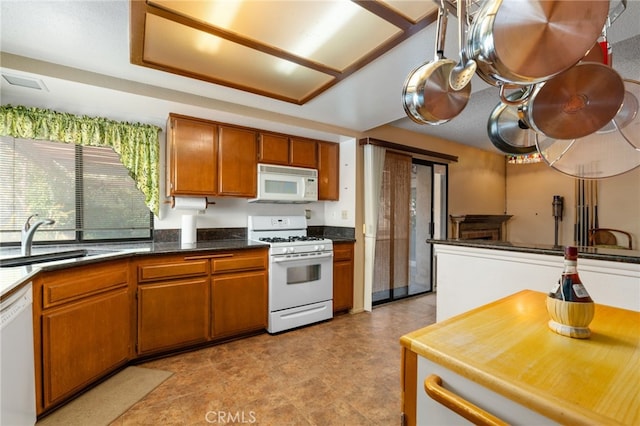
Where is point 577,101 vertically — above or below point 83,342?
A: above

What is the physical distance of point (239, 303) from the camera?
271 centimetres

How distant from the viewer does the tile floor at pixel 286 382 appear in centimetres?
171

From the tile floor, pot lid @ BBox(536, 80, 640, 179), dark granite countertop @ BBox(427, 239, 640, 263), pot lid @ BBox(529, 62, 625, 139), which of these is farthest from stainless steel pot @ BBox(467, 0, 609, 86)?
the tile floor

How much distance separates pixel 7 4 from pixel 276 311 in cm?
270

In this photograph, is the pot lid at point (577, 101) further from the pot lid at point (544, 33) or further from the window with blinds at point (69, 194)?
the window with blinds at point (69, 194)

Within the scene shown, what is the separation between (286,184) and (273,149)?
413 millimetres

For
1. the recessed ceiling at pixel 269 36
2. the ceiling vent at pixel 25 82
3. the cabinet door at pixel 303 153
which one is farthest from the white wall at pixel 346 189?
the ceiling vent at pixel 25 82

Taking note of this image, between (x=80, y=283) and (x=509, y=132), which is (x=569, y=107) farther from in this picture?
(x=80, y=283)

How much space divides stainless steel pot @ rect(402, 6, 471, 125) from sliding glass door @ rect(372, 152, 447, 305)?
2540 mm

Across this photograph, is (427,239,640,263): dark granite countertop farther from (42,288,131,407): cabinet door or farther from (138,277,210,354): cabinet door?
(42,288,131,407): cabinet door

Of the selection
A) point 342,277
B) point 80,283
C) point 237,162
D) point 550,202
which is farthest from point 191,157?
point 550,202

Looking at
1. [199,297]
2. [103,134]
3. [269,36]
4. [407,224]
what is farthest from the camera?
[407,224]

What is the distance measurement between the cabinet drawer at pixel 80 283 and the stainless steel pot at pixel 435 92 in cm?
223

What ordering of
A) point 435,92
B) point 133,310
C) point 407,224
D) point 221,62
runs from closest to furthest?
point 435,92, point 221,62, point 133,310, point 407,224
